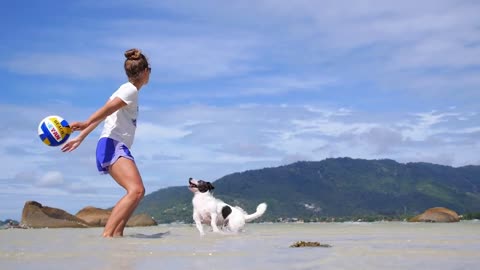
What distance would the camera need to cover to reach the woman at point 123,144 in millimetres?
8562

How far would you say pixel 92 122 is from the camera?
26.9 ft

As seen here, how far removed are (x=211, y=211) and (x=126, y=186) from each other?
3.36 m

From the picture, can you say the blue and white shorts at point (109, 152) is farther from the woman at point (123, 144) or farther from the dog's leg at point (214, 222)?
the dog's leg at point (214, 222)

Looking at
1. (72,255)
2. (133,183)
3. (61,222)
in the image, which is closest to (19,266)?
(72,255)

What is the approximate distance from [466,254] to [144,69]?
17.6ft

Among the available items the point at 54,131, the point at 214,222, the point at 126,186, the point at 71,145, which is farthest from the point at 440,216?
the point at 71,145

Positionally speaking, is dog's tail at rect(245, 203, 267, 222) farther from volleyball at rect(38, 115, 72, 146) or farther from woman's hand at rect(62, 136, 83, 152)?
woman's hand at rect(62, 136, 83, 152)

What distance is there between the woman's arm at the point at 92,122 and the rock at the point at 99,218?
17.5 metres

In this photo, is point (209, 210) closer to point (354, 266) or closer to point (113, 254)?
point (113, 254)

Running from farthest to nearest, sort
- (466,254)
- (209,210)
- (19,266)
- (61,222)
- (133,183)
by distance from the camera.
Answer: (61,222)
(209,210)
(133,183)
(466,254)
(19,266)

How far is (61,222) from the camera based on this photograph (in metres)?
22.4

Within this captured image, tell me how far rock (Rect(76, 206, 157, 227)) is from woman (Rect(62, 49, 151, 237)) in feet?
55.7

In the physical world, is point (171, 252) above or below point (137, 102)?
below

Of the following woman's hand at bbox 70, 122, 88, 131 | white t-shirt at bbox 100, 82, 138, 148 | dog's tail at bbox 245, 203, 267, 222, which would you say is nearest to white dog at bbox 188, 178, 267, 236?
dog's tail at bbox 245, 203, 267, 222
